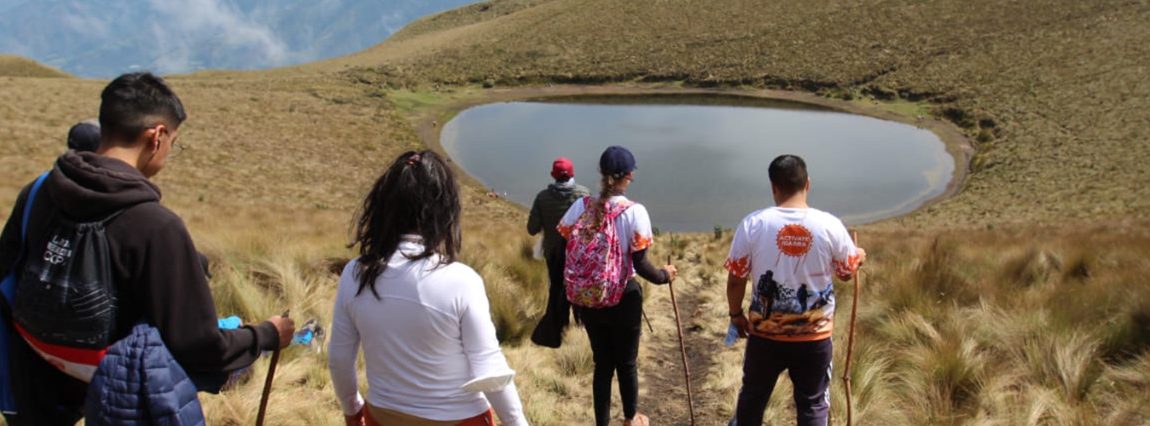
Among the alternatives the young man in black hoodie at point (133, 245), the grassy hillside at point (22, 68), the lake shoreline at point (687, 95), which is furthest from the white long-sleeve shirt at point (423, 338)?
the grassy hillside at point (22, 68)

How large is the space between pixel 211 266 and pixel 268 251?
96 cm

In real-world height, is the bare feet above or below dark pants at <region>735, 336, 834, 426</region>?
below

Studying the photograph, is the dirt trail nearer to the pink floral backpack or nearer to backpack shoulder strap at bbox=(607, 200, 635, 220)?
the pink floral backpack

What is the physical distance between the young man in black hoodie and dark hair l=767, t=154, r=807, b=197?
2.22 meters

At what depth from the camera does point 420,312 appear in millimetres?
2307

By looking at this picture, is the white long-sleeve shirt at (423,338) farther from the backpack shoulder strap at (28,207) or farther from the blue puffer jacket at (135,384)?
the backpack shoulder strap at (28,207)

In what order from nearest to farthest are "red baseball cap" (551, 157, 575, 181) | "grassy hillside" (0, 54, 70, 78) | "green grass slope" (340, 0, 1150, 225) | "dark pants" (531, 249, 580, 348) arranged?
"dark pants" (531, 249, 580, 348)
"red baseball cap" (551, 157, 575, 181)
"green grass slope" (340, 0, 1150, 225)
"grassy hillside" (0, 54, 70, 78)

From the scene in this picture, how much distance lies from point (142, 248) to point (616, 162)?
7.53 feet

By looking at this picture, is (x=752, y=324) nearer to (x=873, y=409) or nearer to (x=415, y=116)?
(x=873, y=409)

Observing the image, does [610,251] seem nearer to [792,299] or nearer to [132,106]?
[792,299]

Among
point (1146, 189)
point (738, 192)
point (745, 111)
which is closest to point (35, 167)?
point (738, 192)

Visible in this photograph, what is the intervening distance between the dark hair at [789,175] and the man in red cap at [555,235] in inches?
49.5

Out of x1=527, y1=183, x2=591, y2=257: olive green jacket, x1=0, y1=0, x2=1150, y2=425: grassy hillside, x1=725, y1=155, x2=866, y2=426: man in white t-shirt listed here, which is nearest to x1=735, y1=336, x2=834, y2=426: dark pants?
x1=725, y1=155, x2=866, y2=426: man in white t-shirt

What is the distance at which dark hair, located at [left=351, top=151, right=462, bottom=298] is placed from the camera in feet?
7.80
